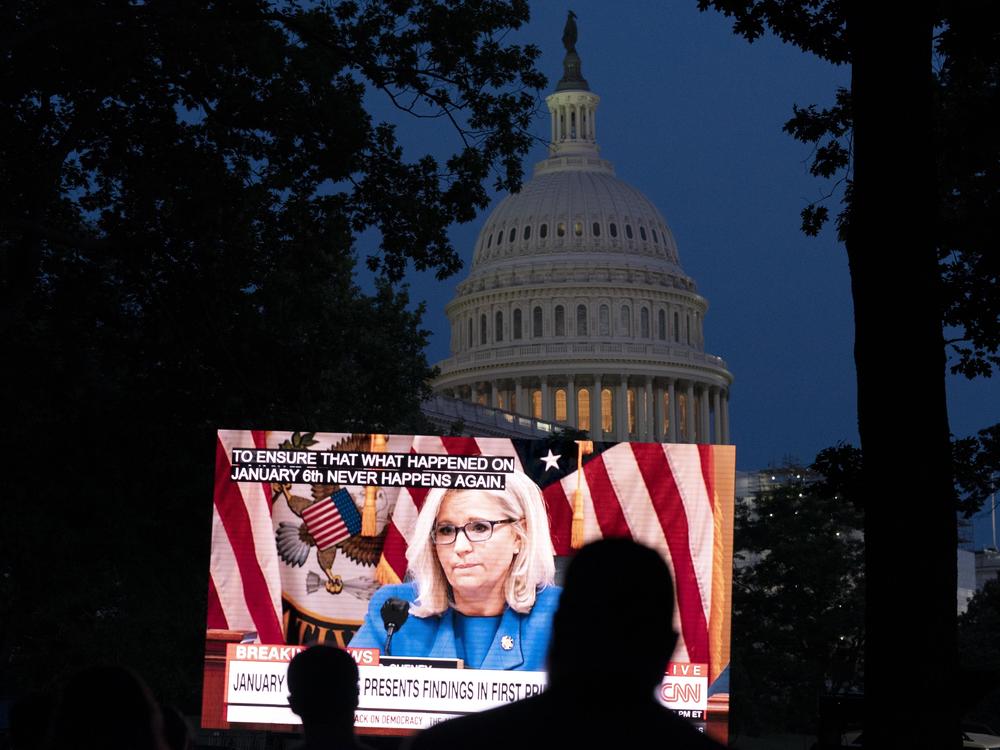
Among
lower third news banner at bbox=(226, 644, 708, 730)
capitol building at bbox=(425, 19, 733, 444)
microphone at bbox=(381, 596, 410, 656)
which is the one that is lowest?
lower third news banner at bbox=(226, 644, 708, 730)

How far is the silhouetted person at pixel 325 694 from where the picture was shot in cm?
574

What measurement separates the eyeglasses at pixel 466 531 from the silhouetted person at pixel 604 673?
517 inches

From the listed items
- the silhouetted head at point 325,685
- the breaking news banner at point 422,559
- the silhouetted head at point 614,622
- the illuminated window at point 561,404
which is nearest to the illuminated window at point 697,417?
the illuminated window at point 561,404

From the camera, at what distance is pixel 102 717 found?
14.5 ft

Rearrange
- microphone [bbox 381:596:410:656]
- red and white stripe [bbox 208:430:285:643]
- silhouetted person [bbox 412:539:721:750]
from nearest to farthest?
silhouetted person [bbox 412:539:721:750] < microphone [bbox 381:596:410:656] < red and white stripe [bbox 208:430:285:643]

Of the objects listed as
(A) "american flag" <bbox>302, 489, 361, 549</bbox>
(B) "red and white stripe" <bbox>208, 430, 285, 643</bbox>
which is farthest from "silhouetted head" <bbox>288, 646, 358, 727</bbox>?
(B) "red and white stripe" <bbox>208, 430, 285, 643</bbox>

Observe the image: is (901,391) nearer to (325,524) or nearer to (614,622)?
(614,622)

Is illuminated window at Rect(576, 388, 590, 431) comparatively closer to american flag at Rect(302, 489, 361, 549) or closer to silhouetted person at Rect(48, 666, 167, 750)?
american flag at Rect(302, 489, 361, 549)

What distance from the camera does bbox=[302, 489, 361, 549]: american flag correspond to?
17.1 metres

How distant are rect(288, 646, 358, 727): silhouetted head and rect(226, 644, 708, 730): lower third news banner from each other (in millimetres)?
10900

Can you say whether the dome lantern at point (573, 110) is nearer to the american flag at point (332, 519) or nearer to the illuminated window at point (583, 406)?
the illuminated window at point (583, 406)

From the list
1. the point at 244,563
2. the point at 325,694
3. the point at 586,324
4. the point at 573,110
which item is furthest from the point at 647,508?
the point at 573,110

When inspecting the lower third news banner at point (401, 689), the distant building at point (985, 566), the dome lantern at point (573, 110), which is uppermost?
the dome lantern at point (573, 110)

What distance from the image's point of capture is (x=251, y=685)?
16969 millimetres
